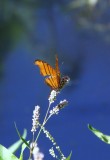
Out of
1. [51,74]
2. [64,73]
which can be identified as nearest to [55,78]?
[51,74]

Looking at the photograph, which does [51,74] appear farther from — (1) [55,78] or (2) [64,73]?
(2) [64,73]

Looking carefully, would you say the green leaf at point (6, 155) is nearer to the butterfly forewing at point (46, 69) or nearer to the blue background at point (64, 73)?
the butterfly forewing at point (46, 69)

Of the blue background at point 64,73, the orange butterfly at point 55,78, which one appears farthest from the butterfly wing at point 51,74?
the blue background at point 64,73

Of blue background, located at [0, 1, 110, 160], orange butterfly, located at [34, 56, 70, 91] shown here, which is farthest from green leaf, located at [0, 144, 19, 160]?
blue background, located at [0, 1, 110, 160]

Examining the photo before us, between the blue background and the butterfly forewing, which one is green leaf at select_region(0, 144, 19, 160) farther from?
the blue background

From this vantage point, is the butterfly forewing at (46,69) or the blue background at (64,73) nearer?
the butterfly forewing at (46,69)

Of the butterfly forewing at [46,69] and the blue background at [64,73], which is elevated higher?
the blue background at [64,73]

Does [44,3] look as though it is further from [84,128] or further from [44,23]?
[84,128]

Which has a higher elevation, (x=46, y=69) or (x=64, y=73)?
(x=64, y=73)
